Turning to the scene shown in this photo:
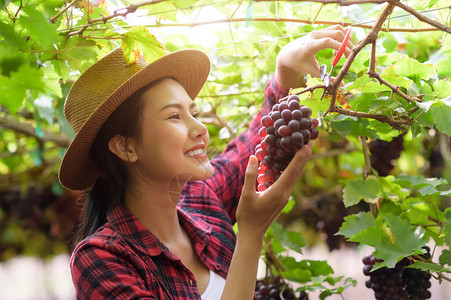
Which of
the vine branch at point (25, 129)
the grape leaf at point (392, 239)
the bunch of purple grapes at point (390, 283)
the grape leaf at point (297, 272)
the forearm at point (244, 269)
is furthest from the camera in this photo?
the vine branch at point (25, 129)

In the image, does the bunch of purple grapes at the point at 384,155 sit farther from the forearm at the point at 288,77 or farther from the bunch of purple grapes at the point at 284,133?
the bunch of purple grapes at the point at 284,133

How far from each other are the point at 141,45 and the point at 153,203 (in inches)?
15.6

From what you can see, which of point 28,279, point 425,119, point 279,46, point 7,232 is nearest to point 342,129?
point 425,119

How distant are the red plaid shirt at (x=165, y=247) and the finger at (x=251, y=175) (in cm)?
30

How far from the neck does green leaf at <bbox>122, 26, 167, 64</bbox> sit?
12.3 inches

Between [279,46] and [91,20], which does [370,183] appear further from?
[91,20]

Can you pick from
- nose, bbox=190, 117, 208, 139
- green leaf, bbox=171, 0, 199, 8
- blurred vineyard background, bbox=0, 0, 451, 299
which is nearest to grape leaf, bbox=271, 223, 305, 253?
blurred vineyard background, bbox=0, 0, 451, 299

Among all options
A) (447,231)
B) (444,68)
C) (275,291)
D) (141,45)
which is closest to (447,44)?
(444,68)

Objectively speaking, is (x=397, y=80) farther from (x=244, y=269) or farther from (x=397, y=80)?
(x=244, y=269)

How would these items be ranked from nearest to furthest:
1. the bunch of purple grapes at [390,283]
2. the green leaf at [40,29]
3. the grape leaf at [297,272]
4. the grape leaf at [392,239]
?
the green leaf at [40,29] < the grape leaf at [392,239] < the bunch of purple grapes at [390,283] < the grape leaf at [297,272]

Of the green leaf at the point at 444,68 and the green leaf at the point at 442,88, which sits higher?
the green leaf at the point at 444,68

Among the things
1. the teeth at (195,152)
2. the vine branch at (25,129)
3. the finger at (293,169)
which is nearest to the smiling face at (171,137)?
the teeth at (195,152)

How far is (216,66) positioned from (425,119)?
2.30ft

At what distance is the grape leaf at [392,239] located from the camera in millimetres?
1088
